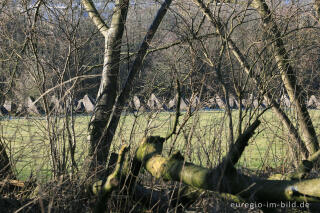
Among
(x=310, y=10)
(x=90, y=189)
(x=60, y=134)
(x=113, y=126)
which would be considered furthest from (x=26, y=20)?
(x=310, y=10)

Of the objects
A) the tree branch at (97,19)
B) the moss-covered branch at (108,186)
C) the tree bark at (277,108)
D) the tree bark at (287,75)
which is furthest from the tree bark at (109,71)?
the moss-covered branch at (108,186)

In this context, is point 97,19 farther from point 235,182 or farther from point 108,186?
point 235,182

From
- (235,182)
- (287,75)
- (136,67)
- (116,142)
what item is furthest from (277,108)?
(235,182)

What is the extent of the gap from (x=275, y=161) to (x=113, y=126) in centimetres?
195

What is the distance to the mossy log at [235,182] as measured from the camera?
2.12 meters

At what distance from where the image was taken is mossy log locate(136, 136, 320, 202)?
2.12m

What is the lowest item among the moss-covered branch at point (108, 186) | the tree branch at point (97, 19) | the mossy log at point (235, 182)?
the moss-covered branch at point (108, 186)

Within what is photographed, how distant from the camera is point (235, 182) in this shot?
2.33 metres

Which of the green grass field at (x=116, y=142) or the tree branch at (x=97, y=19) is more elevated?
the tree branch at (x=97, y=19)

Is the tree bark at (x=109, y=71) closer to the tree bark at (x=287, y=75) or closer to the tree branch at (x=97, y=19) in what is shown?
the tree branch at (x=97, y=19)

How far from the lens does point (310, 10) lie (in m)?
5.34

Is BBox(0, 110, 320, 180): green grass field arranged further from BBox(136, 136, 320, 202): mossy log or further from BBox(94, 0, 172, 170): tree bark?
BBox(94, 0, 172, 170): tree bark

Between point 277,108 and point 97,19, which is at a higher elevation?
point 97,19

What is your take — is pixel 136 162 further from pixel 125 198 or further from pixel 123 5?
pixel 123 5
